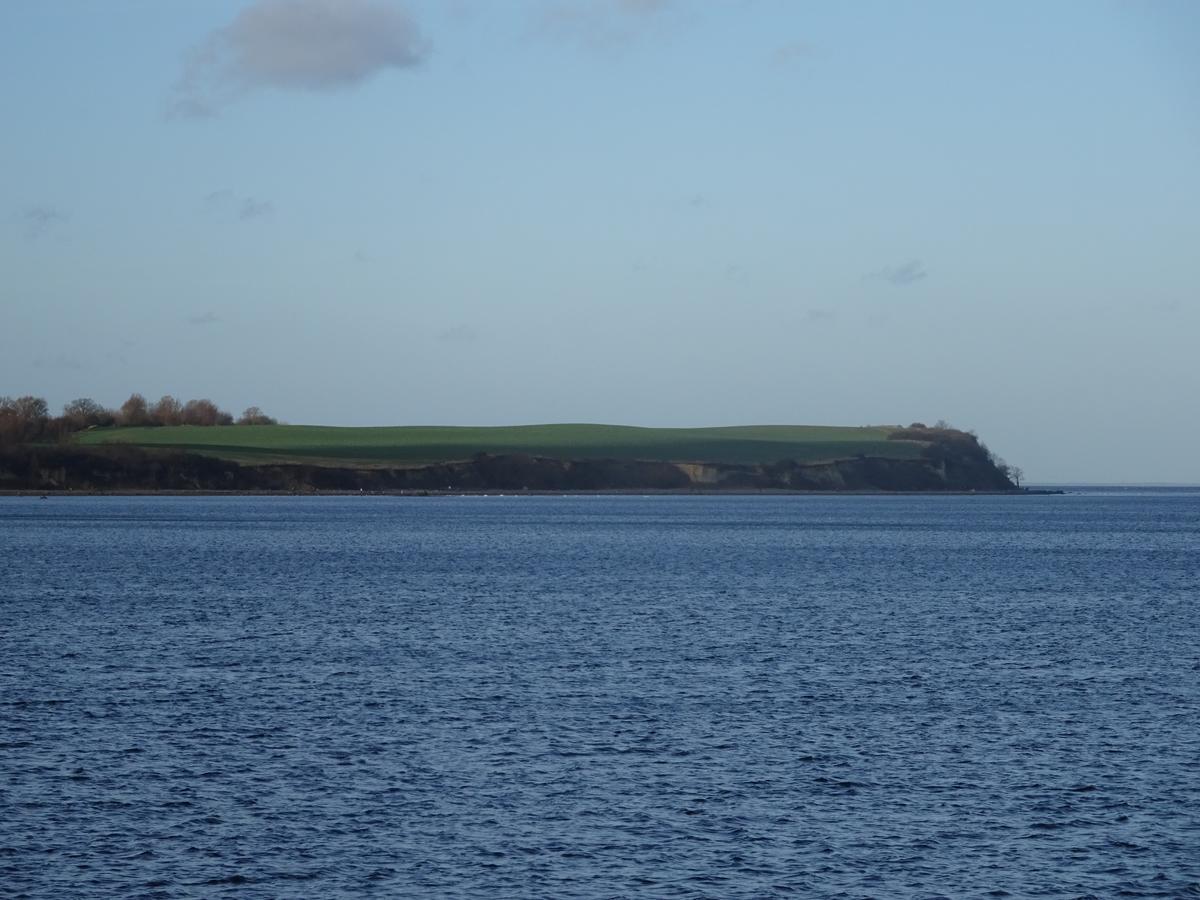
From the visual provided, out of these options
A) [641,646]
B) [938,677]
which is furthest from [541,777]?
[641,646]

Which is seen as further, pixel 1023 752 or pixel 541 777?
pixel 1023 752

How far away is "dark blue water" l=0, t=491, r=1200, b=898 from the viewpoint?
2136 centimetres

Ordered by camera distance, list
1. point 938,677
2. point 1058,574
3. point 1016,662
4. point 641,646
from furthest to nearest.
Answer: point 1058,574, point 641,646, point 1016,662, point 938,677

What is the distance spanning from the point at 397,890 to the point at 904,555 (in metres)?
83.4

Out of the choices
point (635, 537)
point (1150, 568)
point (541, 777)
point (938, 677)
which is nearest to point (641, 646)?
point (938, 677)

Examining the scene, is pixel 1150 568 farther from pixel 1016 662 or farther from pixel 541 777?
pixel 541 777

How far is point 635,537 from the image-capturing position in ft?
408

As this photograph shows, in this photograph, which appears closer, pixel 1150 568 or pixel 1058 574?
pixel 1058 574

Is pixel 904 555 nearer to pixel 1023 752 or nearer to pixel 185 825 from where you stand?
pixel 1023 752


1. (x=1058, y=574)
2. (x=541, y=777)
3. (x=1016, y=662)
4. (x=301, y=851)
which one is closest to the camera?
(x=301, y=851)

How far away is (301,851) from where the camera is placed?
22.0 metres

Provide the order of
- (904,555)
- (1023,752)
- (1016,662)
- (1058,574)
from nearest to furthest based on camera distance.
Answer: (1023,752), (1016,662), (1058,574), (904,555)

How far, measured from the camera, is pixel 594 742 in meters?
29.6

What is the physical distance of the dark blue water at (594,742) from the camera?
841 inches
